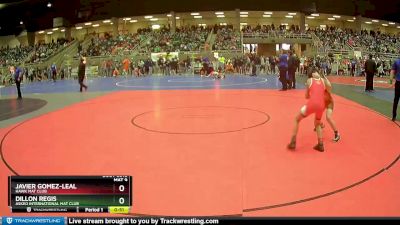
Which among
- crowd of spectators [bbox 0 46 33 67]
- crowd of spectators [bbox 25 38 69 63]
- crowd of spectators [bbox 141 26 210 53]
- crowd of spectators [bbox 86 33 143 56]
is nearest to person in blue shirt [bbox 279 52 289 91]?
crowd of spectators [bbox 141 26 210 53]

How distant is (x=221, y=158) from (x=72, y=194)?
105 inches

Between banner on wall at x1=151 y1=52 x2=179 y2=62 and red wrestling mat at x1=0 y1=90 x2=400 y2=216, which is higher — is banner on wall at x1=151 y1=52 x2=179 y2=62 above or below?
above

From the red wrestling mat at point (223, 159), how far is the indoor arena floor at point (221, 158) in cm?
1

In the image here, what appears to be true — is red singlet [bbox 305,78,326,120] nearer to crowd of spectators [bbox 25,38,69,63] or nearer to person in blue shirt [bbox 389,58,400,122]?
person in blue shirt [bbox 389,58,400,122]

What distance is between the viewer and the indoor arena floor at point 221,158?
3.18 metres

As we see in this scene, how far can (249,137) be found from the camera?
19.3ft

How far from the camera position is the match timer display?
2.13m

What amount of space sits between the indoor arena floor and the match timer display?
199 millimetres

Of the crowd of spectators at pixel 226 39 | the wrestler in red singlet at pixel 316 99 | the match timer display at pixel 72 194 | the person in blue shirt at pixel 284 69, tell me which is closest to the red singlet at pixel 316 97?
the wrestler in red singlet at pixel 316 99

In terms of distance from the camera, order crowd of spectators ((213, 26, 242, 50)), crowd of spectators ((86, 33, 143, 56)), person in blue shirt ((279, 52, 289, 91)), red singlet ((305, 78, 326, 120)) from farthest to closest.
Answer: crowd of spectators ((86, 33, 143, 56)), crowd of spectators ((213, 26, 242, 50)), person in blue shirt ((279, 52, 289, 91)), red singlet ((305, 78, 326, 120))

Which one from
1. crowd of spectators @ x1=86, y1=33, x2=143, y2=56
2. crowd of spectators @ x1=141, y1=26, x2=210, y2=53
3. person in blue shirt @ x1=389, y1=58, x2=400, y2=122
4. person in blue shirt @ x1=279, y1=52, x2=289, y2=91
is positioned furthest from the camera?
crowd of spectators @ x1=86, y1=33, x2=143, y2=56

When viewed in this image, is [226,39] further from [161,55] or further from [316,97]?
[316,97]

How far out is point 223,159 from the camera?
14.9 ft

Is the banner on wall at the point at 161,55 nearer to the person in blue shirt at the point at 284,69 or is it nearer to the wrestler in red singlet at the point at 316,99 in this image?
the person in blue shirt at the point at 284,69
